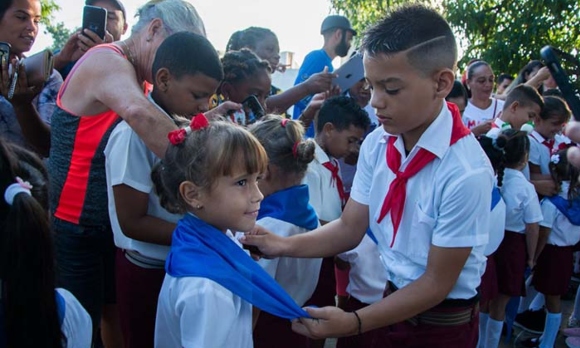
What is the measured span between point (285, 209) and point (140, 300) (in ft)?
2.45

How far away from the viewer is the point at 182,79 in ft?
7.16

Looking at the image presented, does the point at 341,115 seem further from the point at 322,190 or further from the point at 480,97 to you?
the point at 480,97

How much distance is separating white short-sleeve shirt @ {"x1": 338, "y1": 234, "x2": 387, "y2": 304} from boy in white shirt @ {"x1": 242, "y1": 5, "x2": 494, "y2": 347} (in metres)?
0.92

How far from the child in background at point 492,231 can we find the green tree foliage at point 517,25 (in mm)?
6657

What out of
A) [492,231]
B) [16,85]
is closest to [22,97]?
[16,85]

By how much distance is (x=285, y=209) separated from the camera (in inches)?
88.1

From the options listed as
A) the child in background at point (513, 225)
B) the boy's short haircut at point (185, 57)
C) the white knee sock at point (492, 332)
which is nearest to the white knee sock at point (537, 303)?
the child in background at point (513, 225)

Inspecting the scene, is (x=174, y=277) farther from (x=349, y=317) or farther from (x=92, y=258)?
(x=92, y=258)

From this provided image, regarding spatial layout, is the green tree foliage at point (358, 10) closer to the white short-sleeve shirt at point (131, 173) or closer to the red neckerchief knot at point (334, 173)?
the red neckerchief knot at point (334, 173)

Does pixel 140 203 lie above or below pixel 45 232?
below

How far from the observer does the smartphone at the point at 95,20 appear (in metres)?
3.06

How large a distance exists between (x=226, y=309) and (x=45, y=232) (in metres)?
0.55

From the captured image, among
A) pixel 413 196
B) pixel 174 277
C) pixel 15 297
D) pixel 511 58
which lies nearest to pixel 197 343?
pixel 174 277

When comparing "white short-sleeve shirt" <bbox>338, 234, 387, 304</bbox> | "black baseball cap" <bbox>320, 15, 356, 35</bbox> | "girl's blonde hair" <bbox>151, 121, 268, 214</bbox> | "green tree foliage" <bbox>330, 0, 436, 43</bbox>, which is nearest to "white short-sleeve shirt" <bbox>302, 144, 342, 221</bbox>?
"white short-sleeve shirt" <bbox>338, 234, 387, 304</bbox>
